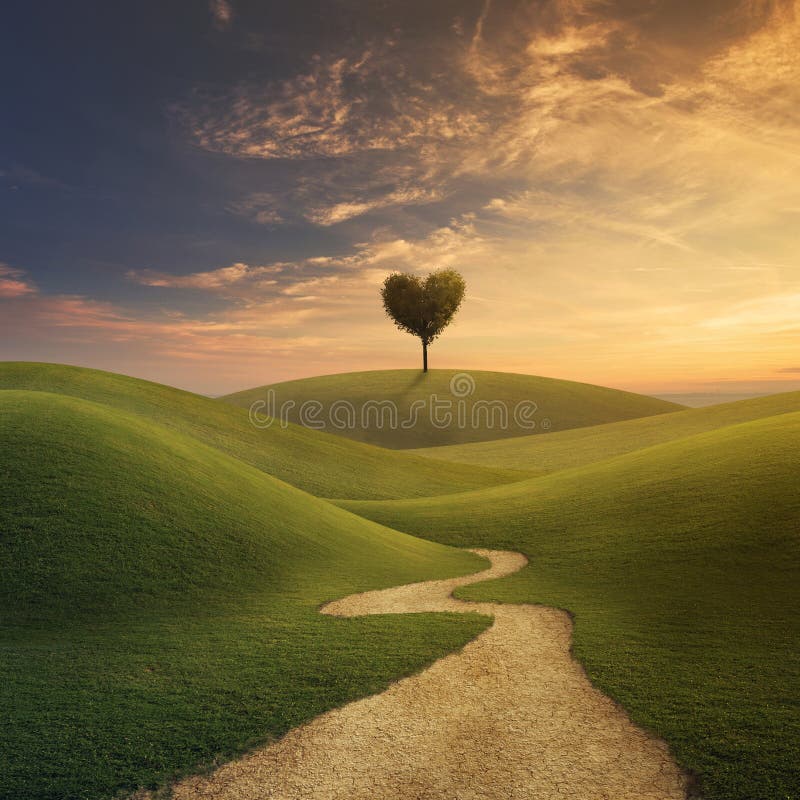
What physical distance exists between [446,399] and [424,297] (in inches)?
740

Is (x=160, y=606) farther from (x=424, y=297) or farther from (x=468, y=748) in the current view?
(x=424, y=297)

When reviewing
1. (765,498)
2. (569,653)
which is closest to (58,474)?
(569,653)

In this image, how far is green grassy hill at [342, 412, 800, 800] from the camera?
9266mm

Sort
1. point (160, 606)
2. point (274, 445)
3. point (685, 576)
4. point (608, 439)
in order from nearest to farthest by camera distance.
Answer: point (160, 606) → point (685, 576) → point (274, 445) → point (608, 439)

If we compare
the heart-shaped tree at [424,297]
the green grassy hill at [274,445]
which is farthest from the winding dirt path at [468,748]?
the heart-shaped tree at [424,297]

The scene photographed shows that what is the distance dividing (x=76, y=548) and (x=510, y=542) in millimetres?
16271

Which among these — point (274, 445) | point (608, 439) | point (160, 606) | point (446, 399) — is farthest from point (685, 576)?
point (446, 399)

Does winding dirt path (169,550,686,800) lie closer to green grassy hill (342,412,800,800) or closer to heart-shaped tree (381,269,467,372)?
green grassy hill (342,412,800,800)

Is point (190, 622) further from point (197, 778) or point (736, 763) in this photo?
point (736, 763)

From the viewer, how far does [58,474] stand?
19.5 m

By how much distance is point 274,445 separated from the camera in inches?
1820

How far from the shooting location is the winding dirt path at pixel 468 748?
7.93 m

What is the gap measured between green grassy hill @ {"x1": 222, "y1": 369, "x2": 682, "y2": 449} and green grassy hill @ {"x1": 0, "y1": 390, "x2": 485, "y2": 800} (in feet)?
205

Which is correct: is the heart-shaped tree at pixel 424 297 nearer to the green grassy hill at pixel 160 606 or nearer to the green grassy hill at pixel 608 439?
the green grassy hill at pixel 608 439
